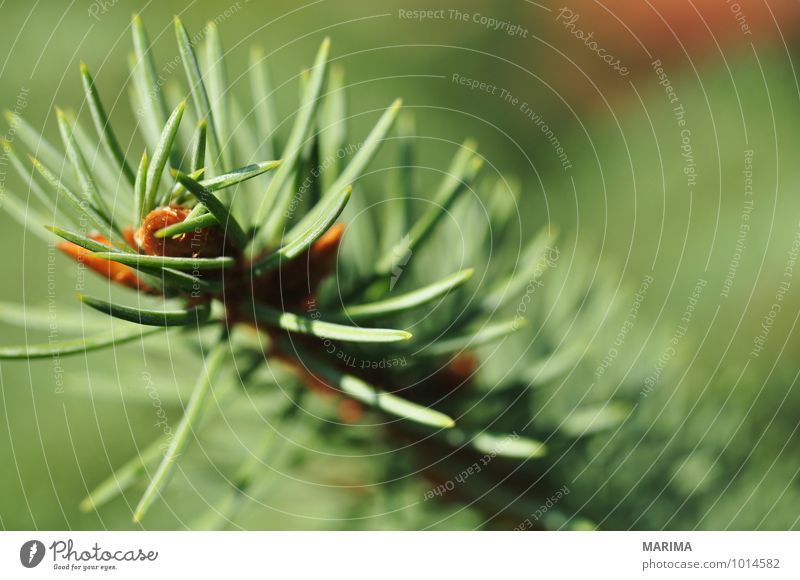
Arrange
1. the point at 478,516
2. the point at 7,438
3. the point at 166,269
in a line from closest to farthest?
1. the point at 166,269
2. the point at 478,516
3. the point at 7,438

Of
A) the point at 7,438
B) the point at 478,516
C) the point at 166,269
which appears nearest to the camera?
the point at 166,269
